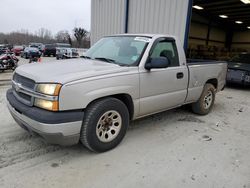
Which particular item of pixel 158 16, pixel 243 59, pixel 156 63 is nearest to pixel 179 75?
pixel 156 63

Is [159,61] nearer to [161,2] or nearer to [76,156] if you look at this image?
[76,156]

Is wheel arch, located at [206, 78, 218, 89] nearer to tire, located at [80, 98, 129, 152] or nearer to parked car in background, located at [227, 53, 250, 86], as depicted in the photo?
tire, located at [80, 98, 129, 152]

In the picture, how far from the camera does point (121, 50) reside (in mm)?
3684

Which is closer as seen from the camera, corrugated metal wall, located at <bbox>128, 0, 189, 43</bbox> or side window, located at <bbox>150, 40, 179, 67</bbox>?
side window, located at <bbox>150, 40, 179, 67</bbox>

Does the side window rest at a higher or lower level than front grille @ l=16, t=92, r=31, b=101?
higher

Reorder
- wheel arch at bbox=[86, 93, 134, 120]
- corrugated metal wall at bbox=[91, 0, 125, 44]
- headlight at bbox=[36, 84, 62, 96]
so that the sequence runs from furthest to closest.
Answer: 1. corrugated metal wall at bbox=[91, 0, 125, 44]
2. wheel arch at bbox=[86, 93, 134, 120]
3. headlight at bbox=[36, 84, 62, 96]

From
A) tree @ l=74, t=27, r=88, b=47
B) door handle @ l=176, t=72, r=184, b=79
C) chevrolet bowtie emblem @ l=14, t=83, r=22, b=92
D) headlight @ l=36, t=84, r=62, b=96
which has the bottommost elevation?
chevrolet bowtie emblem @ l=14, t=83, r=22, b=92

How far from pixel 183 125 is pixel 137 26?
5.62m

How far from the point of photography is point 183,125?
4324 millimetres

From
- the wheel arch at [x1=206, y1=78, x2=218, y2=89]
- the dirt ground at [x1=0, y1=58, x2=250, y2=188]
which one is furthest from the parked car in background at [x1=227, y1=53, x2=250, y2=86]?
the dirt ground at [x1=0, y1=58, x2=250, y2=188]

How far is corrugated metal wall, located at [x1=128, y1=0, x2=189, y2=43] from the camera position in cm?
712

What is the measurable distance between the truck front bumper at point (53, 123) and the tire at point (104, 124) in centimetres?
14

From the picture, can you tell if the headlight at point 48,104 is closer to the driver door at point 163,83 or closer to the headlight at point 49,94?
the headlight at point 49,94

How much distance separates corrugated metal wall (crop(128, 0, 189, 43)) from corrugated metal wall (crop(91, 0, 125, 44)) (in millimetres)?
603
